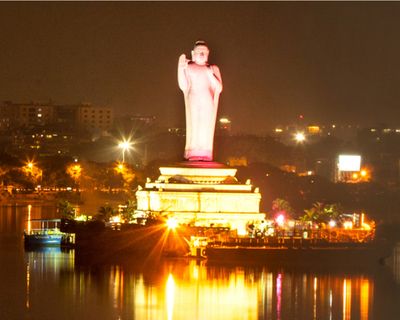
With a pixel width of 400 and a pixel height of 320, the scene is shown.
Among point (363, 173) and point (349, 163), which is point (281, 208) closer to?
point (363, 173)

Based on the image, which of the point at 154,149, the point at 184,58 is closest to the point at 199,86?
the point at 184,58

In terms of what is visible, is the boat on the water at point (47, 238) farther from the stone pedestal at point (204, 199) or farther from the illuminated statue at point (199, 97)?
the illuminated statue at point (199, 97)

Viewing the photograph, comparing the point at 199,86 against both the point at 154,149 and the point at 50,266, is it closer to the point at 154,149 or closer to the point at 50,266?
the point at 50,266

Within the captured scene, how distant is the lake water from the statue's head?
669 centimetres

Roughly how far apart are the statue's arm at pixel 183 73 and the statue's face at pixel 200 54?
11.1 inches

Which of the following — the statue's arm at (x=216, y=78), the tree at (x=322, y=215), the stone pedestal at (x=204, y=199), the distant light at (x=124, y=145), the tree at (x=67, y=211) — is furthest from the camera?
the distant light at (x=124, y=145)

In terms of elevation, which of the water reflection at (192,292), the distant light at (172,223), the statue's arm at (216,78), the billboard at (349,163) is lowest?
the water reflection at (192,292)

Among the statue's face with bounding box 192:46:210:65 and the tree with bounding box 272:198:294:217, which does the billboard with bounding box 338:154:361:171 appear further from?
the statue's face with bounding box 192:46:210:65

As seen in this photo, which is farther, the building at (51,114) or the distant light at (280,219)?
the building at (51,114)

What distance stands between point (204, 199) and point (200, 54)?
4.09m

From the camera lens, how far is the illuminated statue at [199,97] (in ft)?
160

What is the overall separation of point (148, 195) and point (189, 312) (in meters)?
13.0

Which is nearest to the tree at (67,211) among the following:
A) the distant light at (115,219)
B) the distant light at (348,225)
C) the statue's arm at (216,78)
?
the distant light at (115,219)

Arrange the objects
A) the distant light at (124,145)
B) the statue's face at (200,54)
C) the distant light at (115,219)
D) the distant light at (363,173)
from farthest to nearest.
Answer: the distant light at (124,145), the distant light at (363,173), the statue's face at (200,54), the distant light at (115,219)
